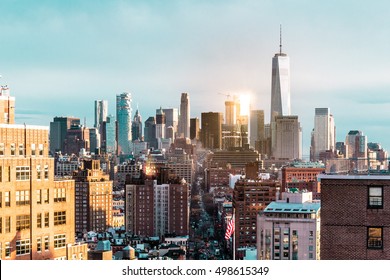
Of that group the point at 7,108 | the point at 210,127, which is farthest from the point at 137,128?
the point at 7,108

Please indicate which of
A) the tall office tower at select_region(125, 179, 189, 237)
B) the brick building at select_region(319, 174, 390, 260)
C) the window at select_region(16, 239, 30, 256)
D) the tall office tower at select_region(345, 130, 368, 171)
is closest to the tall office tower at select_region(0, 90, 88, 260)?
the window at select_region(16, 239, 30, 256)

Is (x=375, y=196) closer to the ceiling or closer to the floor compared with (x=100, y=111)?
closer to the floor

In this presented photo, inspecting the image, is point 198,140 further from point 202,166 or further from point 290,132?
point 202,166

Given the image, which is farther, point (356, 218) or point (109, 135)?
point (109, 135)

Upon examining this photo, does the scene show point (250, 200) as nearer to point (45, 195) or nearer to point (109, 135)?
point (109, 135)

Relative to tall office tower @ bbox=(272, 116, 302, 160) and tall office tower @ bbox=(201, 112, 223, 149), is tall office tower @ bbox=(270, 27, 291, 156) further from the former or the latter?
tall office tower @ bbox=(201, 112, 223, 149)
